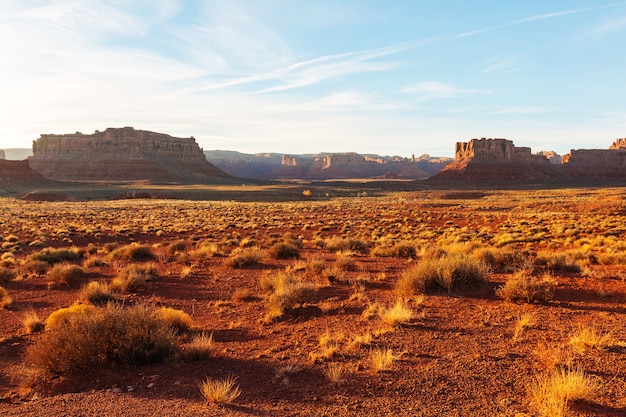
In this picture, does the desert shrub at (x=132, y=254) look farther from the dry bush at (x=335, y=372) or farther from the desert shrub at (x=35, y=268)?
the dry bush at (x=335, y=372)

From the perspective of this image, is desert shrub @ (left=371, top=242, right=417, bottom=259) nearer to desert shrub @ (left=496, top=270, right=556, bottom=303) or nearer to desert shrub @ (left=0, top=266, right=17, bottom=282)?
desert shrub @ (left=496, top=270, right=556, bottom=303)

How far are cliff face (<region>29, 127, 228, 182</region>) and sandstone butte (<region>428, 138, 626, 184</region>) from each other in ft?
282

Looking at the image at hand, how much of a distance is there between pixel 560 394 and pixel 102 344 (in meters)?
5.76

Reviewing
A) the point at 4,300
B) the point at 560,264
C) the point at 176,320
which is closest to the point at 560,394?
the point at 176,320

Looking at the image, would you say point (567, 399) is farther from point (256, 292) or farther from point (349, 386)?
point (256, 292)

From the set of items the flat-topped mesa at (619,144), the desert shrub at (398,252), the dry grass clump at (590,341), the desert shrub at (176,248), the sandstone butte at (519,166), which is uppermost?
the flat-topped mesa at (619,144)

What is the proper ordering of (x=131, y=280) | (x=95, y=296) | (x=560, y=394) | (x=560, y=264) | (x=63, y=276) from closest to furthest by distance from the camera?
(x=560, y=394) → (x=95, y=296) → (x=131, y=280) → (x=560, y=264) → (x=63, y=276)

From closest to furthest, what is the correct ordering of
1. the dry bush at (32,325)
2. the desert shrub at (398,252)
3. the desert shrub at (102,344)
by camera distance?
the desert shrub at (102,344)
the dry bush at (32,325)
the desert shrub at (398,252)

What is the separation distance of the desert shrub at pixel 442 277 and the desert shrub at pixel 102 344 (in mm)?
5464

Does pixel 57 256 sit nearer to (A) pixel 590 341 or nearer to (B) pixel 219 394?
(B) pixel 219 394

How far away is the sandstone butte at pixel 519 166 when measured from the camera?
134625 mm

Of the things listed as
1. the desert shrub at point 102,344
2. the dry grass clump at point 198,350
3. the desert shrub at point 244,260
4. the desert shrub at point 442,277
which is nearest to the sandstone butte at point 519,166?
the desert shrub at point 244,260

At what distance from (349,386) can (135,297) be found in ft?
24.0

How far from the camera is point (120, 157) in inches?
5512
